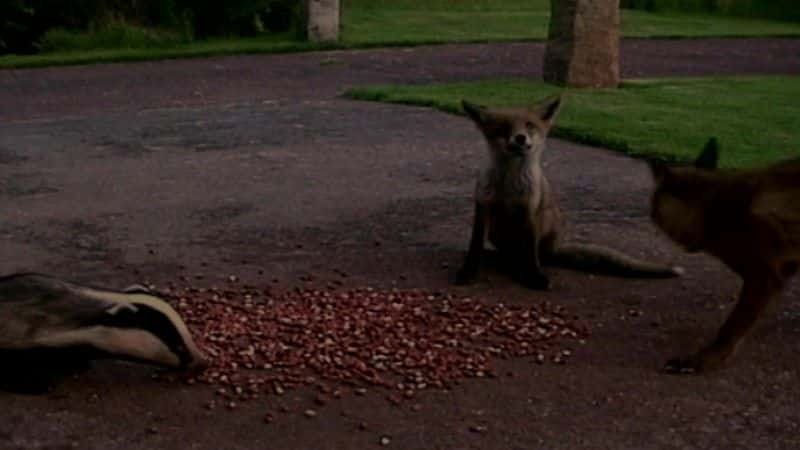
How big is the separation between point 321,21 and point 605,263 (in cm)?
1324

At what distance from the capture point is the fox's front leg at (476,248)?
6730 mm

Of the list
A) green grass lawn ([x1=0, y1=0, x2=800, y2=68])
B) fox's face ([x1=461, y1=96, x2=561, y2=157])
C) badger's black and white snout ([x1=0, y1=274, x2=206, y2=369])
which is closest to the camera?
badger's black and white snout ([x1=0, y1=274, x2=206, y2=369])

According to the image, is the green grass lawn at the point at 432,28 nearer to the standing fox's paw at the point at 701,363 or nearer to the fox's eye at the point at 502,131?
the fox's eye at the point at 502,131

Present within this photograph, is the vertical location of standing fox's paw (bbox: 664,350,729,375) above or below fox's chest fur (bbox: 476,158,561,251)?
below

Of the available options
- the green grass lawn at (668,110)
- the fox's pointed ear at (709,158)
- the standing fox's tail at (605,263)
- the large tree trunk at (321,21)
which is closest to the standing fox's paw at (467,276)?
the standing fox's tail at (605,263)

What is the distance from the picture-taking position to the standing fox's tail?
6.84 meters

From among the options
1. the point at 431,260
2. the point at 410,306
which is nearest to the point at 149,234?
the point at 431,260

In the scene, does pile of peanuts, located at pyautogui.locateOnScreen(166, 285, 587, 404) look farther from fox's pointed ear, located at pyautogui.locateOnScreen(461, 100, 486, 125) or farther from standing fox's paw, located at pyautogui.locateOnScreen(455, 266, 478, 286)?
fox's pointed ear, located at pyautogui.locateOnScreen(461, 100, 486, 125)

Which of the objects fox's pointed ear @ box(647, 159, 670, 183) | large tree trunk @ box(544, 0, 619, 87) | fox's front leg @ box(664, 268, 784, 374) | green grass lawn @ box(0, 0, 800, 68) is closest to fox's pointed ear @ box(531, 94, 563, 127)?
fox's pointed ear @ box(647, 159, 670, 183)

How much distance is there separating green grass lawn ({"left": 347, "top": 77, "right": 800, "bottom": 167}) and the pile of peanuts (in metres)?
4.12

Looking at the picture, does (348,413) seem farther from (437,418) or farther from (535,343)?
(535,343)

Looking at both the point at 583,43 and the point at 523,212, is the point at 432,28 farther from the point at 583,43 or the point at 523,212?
the point at 523,212

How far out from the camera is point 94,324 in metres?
5.24

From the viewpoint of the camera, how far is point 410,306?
634 cm
